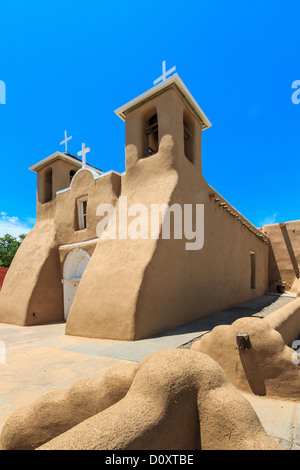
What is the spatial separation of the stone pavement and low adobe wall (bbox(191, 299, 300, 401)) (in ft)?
0.47

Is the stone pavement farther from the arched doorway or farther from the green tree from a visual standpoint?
the green tree

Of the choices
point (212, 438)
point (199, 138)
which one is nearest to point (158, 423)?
point (212, 438)

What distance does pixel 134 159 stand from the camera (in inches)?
321

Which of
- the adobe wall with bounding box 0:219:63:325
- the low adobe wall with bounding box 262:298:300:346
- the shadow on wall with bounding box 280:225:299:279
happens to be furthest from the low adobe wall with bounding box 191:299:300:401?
the shadow on wall with bounding box 280:225:299:279

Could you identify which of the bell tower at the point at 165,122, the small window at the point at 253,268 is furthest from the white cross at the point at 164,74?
the small window at the point at 253,268

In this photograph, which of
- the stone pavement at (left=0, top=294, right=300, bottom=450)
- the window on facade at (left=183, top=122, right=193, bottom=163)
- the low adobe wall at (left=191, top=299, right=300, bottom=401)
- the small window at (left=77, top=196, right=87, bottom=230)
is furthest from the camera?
the small window at (left=77, top=196, right=87, bottom=230)

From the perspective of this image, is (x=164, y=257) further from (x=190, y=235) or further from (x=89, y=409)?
(x=89, y=409)

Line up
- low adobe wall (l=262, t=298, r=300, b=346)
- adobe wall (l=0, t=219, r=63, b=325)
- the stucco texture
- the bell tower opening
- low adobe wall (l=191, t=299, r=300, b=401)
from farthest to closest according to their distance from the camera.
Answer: the bell tower opening → adobe wall (l=0, t=219, r=63, b=325) → low adobe wall (l=262, t=298, r=300, b=346) → low adobe wall (l=191, t=299, r=300, b=401) → the stucco texture

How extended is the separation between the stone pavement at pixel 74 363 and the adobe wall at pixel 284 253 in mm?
11607

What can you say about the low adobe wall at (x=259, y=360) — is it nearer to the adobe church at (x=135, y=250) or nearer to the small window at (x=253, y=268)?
the adobe church at (x=135, y=250)

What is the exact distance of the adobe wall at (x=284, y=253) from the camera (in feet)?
52.4

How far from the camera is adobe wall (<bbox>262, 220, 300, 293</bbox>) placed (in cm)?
1598

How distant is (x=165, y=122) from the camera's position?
760 centimetres
